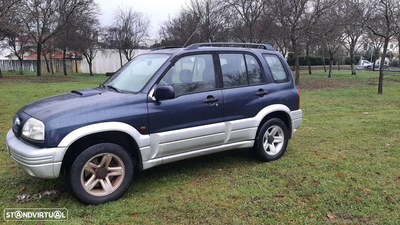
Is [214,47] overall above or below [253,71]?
above

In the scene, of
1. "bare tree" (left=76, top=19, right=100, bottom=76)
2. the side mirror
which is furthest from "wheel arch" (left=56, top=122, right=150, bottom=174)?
"bare tree" (left=76, top=19, right=100, bottom=76)

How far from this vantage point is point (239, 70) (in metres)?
4.83

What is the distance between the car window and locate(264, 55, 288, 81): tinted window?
119cm

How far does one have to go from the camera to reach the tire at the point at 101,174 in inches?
136

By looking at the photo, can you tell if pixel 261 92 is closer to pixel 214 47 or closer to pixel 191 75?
pixel 214 47

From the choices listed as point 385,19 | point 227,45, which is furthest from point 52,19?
point 227,45

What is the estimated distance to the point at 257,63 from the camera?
5043mm

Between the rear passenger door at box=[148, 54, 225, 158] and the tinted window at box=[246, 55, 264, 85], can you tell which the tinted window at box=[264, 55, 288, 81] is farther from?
the rear passenger door at box=[148, 54, 225, 158]

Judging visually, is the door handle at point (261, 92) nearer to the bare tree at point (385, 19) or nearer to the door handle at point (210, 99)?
the door handle at point (210, 99)

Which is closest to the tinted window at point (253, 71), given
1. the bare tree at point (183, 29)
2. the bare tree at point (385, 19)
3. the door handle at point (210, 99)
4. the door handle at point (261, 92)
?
the door handle at point (261, 92)

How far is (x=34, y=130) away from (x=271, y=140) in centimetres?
345

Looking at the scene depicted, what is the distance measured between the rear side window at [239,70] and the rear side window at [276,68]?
11.1 inches

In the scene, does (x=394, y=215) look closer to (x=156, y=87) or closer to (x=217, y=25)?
(x=156, y=87)

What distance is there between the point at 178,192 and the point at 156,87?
53.0 inches
